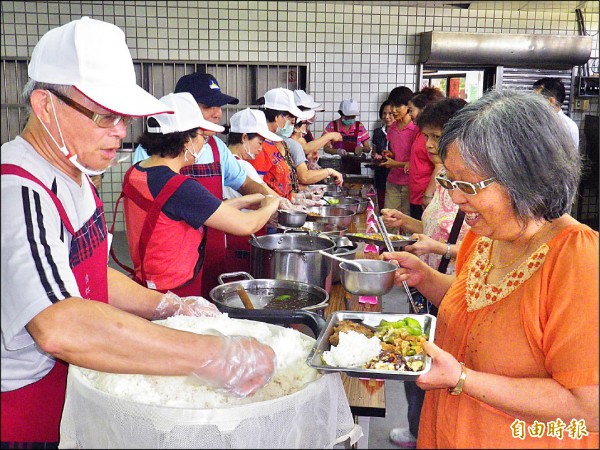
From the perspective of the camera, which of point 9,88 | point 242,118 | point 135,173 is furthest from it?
point 9,88

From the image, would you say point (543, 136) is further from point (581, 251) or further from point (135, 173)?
point (135, 173)

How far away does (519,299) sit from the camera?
1.41m

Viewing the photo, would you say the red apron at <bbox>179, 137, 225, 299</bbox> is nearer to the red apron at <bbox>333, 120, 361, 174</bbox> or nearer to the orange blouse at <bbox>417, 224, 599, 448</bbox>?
the orange blouse at <bbox>417, 224, 599, 448</bbox>

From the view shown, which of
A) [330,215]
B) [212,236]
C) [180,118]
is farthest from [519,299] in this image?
[330,215]

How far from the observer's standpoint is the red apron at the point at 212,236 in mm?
3150

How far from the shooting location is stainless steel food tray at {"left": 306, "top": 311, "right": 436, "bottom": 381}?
4.22ft

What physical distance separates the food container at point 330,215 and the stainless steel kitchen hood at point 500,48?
402cm

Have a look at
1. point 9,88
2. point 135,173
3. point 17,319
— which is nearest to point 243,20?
point 9,88

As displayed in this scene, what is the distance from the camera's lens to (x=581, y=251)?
4.29 ft

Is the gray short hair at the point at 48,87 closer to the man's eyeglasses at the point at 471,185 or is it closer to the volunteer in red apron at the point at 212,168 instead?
the man's eyeglasses at the point at 471,185

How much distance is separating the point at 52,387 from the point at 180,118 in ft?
5.03

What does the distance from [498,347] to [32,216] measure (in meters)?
1.10

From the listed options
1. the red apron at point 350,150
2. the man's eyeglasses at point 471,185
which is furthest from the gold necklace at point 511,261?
the red apron at point 350,150

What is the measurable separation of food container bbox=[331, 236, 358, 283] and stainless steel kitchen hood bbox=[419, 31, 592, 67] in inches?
204
